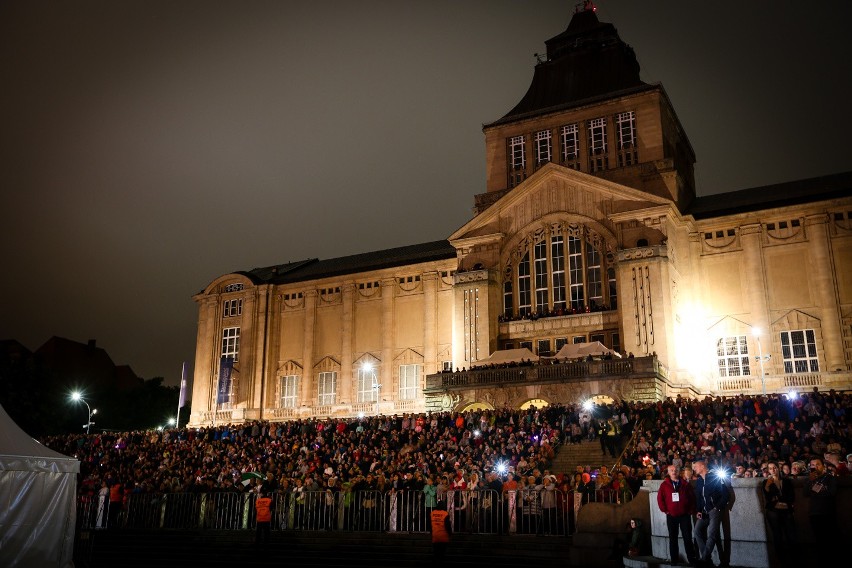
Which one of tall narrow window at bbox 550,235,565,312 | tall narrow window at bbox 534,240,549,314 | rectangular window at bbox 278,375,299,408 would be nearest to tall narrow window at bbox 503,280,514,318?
tall narrow window at bbox 534,240,549,314

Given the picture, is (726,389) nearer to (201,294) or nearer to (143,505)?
(143,505)

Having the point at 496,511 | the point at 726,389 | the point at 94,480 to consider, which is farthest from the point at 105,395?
the point at 496,511

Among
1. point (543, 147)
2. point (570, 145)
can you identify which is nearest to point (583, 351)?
point (570, 145)

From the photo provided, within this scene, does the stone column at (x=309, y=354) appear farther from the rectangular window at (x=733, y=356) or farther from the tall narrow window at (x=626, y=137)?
the rectangular window at (x=733, y=356)

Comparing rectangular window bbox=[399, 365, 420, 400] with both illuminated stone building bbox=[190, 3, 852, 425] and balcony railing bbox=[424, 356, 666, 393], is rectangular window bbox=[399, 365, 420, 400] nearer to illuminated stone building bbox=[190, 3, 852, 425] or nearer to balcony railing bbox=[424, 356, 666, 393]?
illuminated stone building bbox=[190, 3, 852, 425]

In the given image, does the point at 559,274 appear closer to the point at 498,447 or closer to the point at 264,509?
the point at 498,447

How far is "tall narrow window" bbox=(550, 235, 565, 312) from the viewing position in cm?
4391

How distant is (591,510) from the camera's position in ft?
59.4

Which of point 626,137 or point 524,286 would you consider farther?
point 626,137

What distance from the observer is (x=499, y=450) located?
92.2 feet

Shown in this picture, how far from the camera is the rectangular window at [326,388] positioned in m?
53.4

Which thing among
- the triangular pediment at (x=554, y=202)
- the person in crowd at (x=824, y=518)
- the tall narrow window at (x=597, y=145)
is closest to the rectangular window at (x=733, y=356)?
the triangular pediment at (x=554, y=202)

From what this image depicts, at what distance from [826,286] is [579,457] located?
1912 centimetres

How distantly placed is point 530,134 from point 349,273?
49.8 feet
